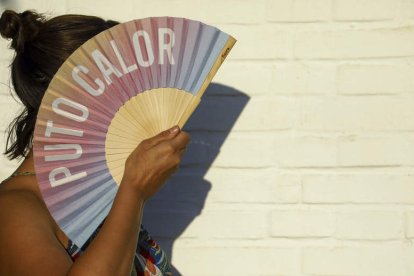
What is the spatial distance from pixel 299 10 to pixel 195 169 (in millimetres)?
582

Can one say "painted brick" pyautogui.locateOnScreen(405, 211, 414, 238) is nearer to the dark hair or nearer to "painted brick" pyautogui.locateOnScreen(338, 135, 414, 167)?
"painted brick" pyautogui.locateOnScreen(338, 135, 414, 167)

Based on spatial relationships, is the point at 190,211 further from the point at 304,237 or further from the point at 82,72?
the point at 82,72

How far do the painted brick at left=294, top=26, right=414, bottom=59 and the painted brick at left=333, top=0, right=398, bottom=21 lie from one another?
40 millimetres

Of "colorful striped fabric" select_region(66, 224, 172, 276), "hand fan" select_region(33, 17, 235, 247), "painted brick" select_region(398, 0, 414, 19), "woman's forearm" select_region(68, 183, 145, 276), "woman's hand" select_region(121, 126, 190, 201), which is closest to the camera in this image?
"woman's forearm" select_region(68, 183, 145, 276)

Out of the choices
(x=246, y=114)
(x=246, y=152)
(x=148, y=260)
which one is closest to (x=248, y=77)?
(x=246, y=114)

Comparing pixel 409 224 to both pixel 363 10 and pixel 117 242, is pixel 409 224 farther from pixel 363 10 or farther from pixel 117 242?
pixel 117 242

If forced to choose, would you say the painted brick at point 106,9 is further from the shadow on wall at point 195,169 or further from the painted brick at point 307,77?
the painted brick at point 307,77

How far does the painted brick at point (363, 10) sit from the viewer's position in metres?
2.30

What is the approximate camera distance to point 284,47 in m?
2.32

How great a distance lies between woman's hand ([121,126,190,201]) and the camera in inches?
59.9

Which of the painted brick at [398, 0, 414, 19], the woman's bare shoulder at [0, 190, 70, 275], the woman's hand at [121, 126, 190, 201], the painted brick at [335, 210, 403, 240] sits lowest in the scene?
the painted brick at [335, 210, 403, 240]

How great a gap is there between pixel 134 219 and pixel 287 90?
38.4 inches

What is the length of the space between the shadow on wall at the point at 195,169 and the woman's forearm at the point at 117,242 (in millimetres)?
843

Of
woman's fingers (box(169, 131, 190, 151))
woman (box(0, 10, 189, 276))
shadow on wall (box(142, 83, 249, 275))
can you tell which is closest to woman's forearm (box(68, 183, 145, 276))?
woman (box(0, 10, 189, 276))
